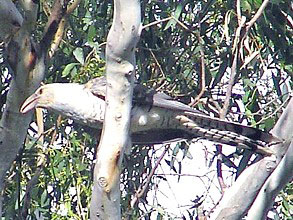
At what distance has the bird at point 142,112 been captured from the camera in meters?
3.96

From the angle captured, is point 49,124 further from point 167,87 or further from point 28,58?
point 28,58

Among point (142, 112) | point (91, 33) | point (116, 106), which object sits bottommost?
point (116, 106)

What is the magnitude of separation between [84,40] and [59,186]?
0.80 m

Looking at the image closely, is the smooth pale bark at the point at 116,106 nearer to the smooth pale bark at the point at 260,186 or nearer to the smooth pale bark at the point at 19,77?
the smooth pale bark at the point at 260,186

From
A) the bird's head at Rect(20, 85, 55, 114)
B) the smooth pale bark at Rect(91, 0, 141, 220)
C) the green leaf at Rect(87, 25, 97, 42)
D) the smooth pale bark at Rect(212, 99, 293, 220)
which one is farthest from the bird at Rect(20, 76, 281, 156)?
the smooth pale bark at Rect(91, 0, 141, 220)

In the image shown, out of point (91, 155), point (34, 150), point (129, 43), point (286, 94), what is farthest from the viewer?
point (91, 155)

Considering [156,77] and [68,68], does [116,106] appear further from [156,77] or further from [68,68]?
[156,77]

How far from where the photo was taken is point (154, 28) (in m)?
4.44

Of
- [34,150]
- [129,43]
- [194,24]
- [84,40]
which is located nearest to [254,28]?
[194,24]

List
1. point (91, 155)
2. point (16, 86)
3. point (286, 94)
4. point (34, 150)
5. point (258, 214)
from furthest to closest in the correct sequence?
point (91, 155)
point (34, 150)
point (286, 94)
point (16, 86)
point (258, 214)

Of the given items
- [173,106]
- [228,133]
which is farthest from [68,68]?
[228,133]

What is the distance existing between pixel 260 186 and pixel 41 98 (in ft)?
4.39

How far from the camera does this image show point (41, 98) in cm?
393

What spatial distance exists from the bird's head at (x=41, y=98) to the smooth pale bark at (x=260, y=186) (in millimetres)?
938
